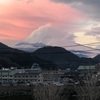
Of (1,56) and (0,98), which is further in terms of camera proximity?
(1,56)

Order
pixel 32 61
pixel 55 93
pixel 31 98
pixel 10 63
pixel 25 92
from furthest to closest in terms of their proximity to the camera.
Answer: pixel 32 61 → pixel 10 63 → pixel 25 92 → pixel 31 98 → pixel 55 93

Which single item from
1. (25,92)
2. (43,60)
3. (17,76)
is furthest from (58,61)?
(25,92)

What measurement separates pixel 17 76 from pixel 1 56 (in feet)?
27.4

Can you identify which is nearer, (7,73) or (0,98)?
(0,98)

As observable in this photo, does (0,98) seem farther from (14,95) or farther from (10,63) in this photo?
(10,63)

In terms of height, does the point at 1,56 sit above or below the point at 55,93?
above

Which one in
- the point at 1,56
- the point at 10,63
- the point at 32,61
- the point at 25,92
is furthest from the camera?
the point at 32,61

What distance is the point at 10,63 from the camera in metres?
107

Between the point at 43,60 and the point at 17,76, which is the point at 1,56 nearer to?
the point at 17,76

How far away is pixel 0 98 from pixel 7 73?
68.2 meters

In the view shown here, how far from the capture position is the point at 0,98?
115ft

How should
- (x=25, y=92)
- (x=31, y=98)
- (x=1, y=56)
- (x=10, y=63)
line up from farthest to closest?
(x=10, y=63) → (x=1, y=56) → (x=25, y=92) → (x=31, y=98)

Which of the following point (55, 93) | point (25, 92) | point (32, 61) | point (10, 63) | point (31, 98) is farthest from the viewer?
point (32, 61)

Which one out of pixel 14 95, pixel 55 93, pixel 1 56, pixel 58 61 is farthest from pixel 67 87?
pixel 58 61
